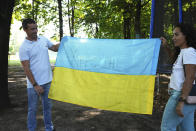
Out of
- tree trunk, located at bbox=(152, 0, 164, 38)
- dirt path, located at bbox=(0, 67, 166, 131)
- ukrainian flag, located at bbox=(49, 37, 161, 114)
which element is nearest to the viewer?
ukrainian flag, located at bbox=(49, 37, 161, 114)

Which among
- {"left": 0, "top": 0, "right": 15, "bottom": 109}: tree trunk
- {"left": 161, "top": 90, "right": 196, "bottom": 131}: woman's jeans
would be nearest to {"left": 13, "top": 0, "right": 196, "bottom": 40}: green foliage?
{"left": 161, "top": 90, "right": 196, "bottom": 131}: woman's jeans

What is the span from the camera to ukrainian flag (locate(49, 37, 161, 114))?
2.84 m

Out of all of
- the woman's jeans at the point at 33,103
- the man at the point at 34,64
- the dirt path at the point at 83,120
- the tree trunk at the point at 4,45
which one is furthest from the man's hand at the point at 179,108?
the tree trunk at the point at 4,45

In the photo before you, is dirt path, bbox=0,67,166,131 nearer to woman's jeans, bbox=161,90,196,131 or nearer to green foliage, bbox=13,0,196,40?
woman's jeans, bbox=161,90,196,131

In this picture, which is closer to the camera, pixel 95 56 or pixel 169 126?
pixel 169 126

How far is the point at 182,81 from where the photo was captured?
2.05 metres

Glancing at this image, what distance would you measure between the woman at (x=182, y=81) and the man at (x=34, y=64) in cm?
209

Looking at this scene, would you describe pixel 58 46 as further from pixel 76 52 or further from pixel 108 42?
pixel 108 42

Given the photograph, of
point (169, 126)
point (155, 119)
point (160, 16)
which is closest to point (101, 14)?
point (160, 16)

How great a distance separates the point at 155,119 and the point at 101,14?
11647mm

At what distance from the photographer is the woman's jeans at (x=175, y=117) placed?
6.87ft

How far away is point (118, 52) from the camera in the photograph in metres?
3.13

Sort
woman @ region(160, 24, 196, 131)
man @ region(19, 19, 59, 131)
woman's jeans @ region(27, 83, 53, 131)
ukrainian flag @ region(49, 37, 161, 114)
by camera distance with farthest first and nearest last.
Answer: woman's jeans @ region(27, 83, 53, 131) < man @ region(19, 19, 59, 131) < ukrainian flag @ region(49, 37, 161, 114) < woman @ region(160, 24, 196, 131)

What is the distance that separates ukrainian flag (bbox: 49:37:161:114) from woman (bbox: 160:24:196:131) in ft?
1.91
